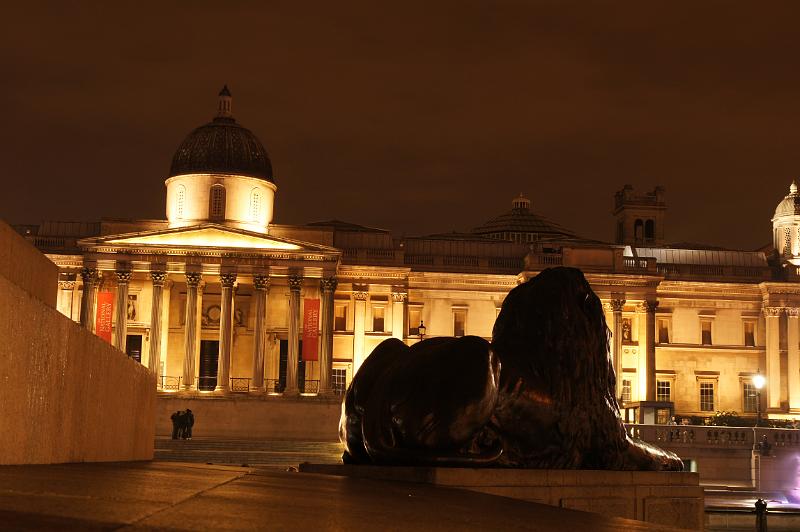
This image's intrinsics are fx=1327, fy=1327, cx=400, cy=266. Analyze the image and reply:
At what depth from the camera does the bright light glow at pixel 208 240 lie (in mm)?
65875

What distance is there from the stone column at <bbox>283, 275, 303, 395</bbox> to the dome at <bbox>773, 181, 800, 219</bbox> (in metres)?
30.6

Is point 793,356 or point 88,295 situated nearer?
point 88,295

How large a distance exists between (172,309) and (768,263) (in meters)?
35.7

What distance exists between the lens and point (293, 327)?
66.5 meters

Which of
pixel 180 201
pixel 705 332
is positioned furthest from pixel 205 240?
pixel 705 332

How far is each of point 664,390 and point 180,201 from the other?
94.7 ft

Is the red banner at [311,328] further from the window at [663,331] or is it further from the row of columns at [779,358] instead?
the row of columns at [779,358]

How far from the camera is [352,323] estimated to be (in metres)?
71.6

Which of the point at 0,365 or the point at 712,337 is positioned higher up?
the point at 712,337

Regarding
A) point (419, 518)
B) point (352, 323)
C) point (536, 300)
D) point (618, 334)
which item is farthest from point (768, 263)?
point (419, 518)

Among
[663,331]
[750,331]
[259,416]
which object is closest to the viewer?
[259,416]

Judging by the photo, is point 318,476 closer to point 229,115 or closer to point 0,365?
point 0,365

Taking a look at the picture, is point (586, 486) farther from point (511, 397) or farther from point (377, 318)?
point (377, 318)

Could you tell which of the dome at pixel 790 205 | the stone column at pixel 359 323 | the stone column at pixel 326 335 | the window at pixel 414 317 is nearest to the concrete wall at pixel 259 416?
the stone column at pixel 326 335
